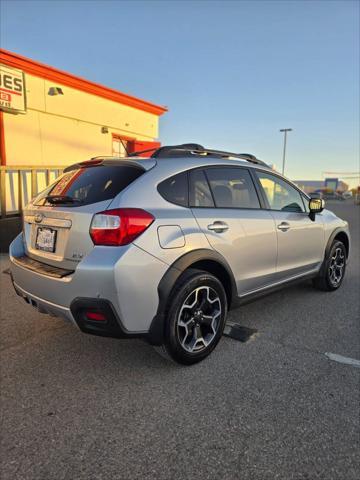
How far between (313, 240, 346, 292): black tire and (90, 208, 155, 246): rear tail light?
3117mm

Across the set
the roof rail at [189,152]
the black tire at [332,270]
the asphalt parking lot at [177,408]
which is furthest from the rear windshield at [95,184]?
the black tire at [332,270]

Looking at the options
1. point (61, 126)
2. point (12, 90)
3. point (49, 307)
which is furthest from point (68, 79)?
point (49, 307)

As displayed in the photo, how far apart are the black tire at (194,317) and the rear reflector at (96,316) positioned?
19.2 inches

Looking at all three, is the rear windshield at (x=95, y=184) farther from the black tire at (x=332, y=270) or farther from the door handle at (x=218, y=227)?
the black tire at (x=332, y=270)

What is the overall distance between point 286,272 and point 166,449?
2.46 m

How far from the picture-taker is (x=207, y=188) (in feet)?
10.1

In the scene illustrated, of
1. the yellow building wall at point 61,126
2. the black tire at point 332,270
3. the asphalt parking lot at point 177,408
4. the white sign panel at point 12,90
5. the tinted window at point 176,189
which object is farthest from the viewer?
the yellow building wall at point 61,126

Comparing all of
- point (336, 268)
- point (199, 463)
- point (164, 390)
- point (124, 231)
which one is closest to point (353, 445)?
point (199, 463)

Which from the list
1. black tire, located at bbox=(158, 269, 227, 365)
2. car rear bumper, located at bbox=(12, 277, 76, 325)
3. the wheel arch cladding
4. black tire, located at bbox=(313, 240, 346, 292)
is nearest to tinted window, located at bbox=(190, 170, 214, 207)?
black tire, located at bbox=(158, 269, 227, 365)

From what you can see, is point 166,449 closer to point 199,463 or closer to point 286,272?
point 199,463

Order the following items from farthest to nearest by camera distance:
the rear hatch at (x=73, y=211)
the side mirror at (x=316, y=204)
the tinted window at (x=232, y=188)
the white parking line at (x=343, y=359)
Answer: the side mirror at (x=316, y=204)
the tinted window at (x=232, y=188)
the white parking line at (x=343, y=359)
the rear hatch at (x=73, y=211)

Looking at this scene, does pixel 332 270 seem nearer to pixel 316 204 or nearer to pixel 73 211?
pixel 316 204

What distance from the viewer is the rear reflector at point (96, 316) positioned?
2367mm

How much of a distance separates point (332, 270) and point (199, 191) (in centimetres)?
285
